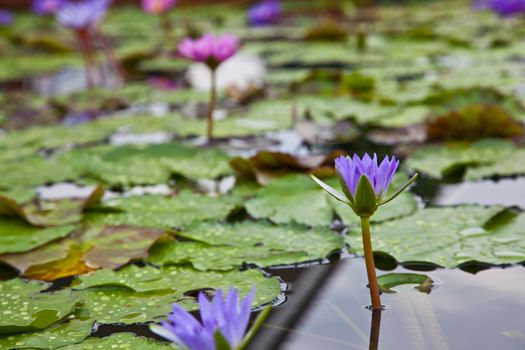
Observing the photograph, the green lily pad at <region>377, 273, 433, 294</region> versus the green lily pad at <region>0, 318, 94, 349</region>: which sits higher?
the green lily pad at <region>377, 273, 433, 294</region>

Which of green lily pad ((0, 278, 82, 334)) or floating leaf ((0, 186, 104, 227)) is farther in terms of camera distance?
floating leaf ((0, 186, 104, 227))

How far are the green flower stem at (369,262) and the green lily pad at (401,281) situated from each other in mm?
85

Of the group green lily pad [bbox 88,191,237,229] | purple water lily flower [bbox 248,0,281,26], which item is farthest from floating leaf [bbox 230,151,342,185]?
purple water lily flower [bbox 248,0,281,26]

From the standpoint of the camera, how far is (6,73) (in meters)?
3.76

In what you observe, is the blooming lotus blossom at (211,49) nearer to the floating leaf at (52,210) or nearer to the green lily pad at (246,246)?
the floating leaf at (52,210)

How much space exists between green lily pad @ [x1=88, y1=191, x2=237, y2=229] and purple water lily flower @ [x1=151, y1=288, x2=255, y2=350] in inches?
28.6

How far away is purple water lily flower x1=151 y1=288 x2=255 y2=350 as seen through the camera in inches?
28.0

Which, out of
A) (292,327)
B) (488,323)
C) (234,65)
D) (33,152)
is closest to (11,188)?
(33,152)

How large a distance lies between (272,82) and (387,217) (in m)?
1.72

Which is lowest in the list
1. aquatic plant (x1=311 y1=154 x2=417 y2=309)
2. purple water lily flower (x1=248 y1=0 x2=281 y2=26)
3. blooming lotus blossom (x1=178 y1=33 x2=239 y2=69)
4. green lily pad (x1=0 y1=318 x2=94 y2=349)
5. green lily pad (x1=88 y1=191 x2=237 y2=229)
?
green lily pad (x1=0 y1=318 x2=94 y2=349)

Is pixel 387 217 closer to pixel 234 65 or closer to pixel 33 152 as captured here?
pixel 33 152

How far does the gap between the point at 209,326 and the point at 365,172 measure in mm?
333

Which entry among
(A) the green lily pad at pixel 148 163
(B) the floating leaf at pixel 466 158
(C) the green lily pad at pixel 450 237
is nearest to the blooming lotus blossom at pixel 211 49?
(A) the green lily pad at pixel 148 163

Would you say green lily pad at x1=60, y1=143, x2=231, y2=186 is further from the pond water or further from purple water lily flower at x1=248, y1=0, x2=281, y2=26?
purple water lily flower at x1=248, y1=0, x2=281, y2=26
